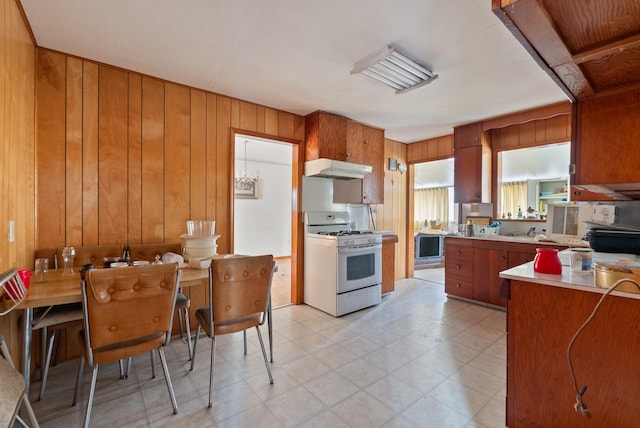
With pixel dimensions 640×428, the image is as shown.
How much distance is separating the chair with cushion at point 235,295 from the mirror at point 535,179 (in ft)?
16.2

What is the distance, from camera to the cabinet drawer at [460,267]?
3754 millimetres

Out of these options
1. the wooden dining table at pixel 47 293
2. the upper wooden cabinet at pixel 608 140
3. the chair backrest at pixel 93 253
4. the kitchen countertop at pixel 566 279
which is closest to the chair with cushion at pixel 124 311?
the wooden dining table at pixel 47 293

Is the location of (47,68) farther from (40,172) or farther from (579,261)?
(579,261)

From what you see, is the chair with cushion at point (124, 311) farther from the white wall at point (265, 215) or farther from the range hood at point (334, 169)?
the white wall at point (265, 215)

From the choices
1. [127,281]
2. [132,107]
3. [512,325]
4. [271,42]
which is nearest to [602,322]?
[512,325]

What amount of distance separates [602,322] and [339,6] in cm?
213

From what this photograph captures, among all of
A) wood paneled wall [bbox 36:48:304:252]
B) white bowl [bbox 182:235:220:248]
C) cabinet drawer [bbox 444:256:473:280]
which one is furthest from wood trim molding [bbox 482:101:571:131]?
white bowl [bbox 182:235:220:248]

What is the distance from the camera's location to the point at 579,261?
1.55 meters

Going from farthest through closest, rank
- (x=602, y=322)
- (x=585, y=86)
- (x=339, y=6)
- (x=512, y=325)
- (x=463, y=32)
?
(x=463, y=32) < (x=339, y=6) < (x=512, y=325) < (x=585, y=86) < (x=602, y=322)

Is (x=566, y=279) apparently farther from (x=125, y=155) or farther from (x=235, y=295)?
(x=125, y=155)

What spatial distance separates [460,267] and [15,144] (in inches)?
176

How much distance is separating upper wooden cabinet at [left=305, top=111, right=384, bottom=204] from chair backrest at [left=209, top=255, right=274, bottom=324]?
77.2 inches

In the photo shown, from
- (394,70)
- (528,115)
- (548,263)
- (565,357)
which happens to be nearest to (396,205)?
(528,115)

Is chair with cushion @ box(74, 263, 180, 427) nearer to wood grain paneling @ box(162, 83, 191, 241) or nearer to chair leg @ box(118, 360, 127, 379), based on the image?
chair leg @ box(118, 360, 127, 379)
